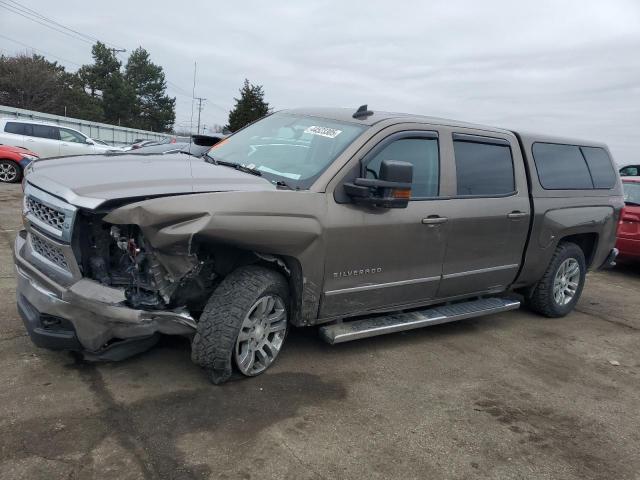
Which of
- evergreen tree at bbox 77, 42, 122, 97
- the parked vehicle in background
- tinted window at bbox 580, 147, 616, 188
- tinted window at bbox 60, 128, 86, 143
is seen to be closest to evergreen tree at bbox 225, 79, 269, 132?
tinted window at bbox 60, 128, 86, 143

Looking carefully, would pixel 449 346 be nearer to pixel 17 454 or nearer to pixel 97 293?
pixel 97 293

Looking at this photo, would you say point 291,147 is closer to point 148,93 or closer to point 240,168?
point 240,168

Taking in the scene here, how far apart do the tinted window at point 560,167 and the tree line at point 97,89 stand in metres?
51.8

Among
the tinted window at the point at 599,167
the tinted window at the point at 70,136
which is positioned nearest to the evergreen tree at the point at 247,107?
the tinted window at the point at 70,136

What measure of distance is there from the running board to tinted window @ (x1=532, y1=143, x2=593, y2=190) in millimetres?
1297

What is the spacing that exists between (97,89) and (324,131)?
61.9 m

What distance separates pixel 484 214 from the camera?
4.63 m

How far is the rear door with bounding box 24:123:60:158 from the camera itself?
15.8 meters

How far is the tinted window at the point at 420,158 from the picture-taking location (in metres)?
4.13

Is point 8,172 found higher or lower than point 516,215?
lower

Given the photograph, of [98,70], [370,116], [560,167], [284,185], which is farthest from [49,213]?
[98,70]

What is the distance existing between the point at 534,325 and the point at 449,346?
4.64ft

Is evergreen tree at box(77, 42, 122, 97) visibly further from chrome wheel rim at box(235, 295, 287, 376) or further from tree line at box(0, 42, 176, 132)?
chrome wheel rim at box(235, 295, 287, 376)

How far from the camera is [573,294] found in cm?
600
